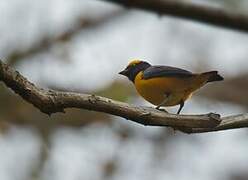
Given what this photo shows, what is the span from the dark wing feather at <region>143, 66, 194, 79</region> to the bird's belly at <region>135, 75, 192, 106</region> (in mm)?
21

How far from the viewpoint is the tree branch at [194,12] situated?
11.5ft

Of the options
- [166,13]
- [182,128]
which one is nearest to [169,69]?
[182,128]

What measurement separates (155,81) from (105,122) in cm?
350

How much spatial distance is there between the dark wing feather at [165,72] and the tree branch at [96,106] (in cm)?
43

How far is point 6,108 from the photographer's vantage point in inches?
224

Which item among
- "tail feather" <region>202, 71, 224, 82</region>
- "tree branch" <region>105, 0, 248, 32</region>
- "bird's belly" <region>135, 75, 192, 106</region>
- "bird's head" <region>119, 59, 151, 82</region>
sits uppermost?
"tree branch" <region>105, 0, 248, 32</region>

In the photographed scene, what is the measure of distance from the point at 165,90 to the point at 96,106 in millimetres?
572

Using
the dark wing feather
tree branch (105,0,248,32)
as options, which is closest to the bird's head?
the dark wing feather

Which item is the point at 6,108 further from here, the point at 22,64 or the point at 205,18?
the point at 205,18

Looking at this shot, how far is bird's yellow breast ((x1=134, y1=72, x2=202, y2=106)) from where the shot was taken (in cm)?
239

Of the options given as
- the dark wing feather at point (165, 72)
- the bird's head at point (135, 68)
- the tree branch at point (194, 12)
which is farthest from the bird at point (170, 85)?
the tree branch at point (194, 12)

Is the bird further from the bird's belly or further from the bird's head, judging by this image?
the bird's head

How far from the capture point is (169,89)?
2385mm

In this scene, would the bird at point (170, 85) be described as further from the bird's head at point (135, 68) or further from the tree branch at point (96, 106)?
the tree branch at point (96, 106)
